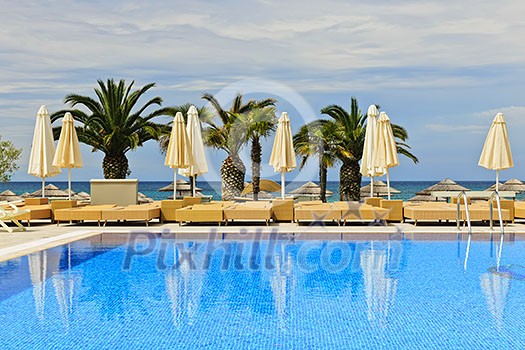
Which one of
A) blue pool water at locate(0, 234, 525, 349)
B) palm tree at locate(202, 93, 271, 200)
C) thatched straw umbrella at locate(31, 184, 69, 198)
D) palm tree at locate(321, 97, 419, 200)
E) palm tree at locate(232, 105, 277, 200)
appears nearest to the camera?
blue pool water at locate(0, 234, 525, 349)

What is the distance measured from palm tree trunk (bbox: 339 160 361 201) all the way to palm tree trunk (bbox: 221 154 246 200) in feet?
15.2

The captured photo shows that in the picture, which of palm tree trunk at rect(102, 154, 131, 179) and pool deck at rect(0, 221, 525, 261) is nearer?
pool deck at rect(0, 221, 525, 261)

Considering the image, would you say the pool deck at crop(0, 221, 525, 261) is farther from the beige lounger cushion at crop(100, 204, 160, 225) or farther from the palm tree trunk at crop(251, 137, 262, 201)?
the palm tree trunk at crop(251, 137, 262, 201)

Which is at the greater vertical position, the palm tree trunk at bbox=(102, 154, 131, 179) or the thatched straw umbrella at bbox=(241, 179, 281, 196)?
the palm tree trunk at bbox=(102, 154, 131, 179)

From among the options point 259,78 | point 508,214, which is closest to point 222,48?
point 259,78

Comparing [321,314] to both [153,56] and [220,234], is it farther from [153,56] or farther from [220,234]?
[153,56]

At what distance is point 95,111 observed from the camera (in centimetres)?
2486

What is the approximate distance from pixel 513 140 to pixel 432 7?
28.6 feet

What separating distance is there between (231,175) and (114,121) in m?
5.84

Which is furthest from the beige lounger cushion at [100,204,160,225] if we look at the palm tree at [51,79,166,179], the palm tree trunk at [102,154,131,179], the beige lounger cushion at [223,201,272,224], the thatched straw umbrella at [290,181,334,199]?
the thatched straw umbrella at [290,181,334,199]

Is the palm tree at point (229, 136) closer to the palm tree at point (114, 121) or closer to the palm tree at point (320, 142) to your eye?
the palm tree at point (320, 142)

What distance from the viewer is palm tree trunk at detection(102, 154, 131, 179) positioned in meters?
25.1

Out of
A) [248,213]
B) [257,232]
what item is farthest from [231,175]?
[257,232]

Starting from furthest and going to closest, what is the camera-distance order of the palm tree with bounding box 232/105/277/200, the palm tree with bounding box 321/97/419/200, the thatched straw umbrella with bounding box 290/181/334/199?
the thatched straw umbrella with bounding box 290/181/334/199, the palm tree with bounding box 232/105/277/200, the palm tree with bounding box 321/97/419/200
